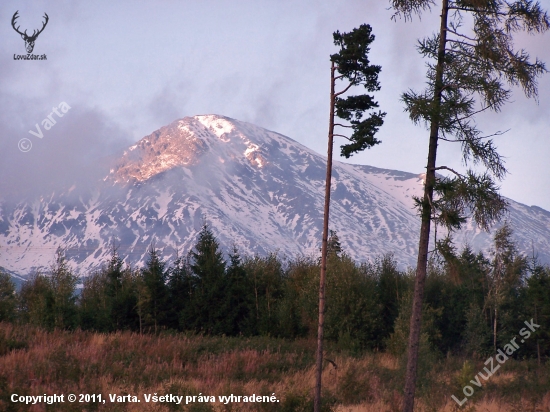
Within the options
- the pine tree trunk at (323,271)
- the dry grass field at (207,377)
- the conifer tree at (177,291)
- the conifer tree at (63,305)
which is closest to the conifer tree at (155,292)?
the conifer tree at (177,291)

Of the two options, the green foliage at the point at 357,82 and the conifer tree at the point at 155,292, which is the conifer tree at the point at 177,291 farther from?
the green foliage at the point at 357,82

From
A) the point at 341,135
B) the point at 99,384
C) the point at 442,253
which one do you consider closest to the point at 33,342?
the point at 99,384

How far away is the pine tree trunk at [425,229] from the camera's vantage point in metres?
11.8

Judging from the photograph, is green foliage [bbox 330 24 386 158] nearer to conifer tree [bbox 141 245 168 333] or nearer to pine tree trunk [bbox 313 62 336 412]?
pine tree trunk [bbox 313 62 336 412]

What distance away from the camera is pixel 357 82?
47.7ft

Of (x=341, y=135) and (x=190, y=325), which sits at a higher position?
(x=341, y=135)

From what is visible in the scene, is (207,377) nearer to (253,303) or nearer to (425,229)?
(425,229)

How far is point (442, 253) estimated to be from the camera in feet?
39.0

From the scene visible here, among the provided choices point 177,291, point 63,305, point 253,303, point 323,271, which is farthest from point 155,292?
point 323,271

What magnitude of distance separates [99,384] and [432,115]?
12.5 metres

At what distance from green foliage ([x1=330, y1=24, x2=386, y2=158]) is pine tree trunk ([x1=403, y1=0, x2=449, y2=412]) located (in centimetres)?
193

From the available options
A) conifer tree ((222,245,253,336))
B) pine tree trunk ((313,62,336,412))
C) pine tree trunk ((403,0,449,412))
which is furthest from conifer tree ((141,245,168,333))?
pine tree trunk ((403,0,449,412))

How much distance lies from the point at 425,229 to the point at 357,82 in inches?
176

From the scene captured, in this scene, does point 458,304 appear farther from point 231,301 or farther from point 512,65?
point 512,65
